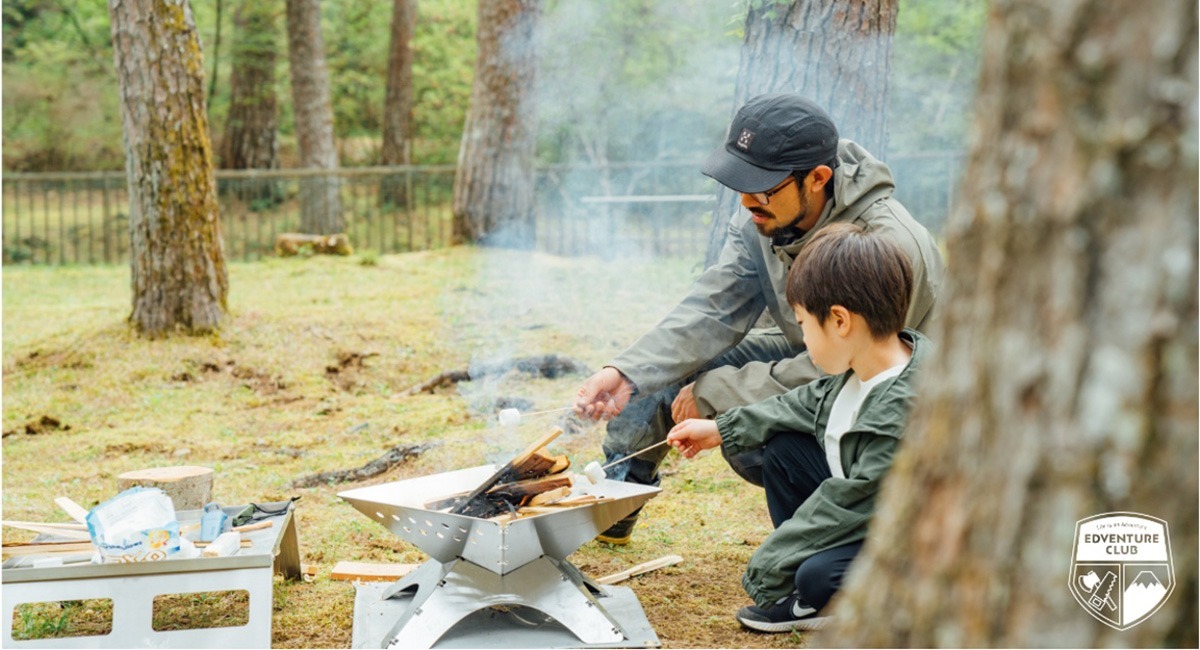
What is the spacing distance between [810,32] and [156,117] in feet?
13.1

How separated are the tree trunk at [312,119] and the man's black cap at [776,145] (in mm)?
9924

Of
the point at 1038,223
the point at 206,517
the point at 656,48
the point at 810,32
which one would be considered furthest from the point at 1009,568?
the point at 656,48

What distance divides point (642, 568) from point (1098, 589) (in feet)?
7.23

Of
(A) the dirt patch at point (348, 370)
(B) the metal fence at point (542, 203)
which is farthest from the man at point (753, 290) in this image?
(B) the metal fence at point (542, 203)

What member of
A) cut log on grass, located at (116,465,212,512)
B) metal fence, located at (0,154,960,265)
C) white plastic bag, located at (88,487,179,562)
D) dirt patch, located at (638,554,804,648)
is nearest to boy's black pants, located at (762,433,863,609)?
dirt patch, located at (638,554,804,648)

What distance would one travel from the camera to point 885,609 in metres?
1.29

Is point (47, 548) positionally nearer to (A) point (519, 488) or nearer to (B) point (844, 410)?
(A) point (519, 488)

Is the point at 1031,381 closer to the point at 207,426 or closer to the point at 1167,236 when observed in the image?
the point at 1167,236

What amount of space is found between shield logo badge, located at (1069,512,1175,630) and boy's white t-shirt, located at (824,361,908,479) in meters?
1.23

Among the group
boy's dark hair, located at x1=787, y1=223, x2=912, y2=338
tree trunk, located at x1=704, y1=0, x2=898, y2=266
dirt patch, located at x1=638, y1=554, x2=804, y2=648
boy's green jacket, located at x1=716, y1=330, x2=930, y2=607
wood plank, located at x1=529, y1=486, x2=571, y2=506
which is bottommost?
dirt patch, located at x1=638, y1=554, x2=804, y2=648

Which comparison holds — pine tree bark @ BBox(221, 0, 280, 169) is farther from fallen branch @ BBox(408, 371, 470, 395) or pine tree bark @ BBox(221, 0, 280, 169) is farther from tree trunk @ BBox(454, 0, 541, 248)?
A: fallen branch @ BBox(408, 371, 470, 395)

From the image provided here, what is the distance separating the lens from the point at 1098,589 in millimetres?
1292

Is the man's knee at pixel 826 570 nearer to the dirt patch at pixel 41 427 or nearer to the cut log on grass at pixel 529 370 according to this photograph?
the cut log on grass at pixel 529 370

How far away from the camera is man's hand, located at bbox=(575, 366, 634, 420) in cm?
323
